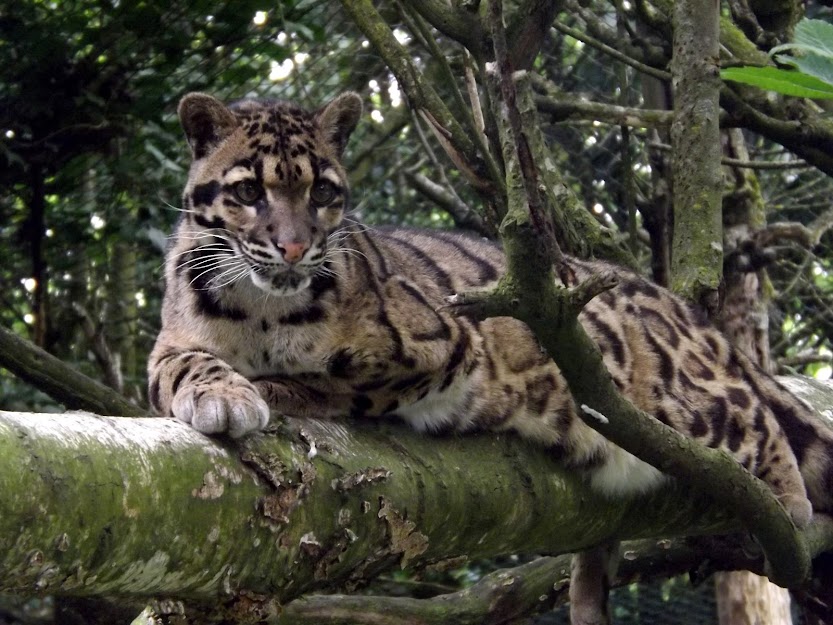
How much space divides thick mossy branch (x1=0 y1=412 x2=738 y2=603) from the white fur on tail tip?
0.19ft

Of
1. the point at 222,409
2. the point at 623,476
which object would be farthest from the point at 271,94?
the point at 222,409

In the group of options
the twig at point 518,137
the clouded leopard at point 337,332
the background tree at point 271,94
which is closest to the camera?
the twig at point 518,137

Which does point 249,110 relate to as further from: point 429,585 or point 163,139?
point 429,585

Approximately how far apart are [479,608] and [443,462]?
1595mm

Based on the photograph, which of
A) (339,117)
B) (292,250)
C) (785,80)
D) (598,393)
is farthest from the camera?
(339,117)

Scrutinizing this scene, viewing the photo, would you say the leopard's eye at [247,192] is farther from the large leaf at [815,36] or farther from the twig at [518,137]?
the large leaf at [815,36]

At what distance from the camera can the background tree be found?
15.7ft

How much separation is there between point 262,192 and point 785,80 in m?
2.10

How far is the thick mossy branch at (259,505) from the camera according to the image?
2232 millimetres

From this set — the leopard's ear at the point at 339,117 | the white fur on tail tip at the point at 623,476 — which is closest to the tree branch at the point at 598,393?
the white fur on tail tip at the point at 623,476

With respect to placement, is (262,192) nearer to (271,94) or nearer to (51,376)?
(51,376)

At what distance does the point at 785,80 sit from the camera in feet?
5.77

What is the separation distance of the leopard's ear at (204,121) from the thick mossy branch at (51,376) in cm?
96

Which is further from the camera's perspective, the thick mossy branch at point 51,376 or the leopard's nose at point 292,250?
the thick mossy branch at point 51,376
